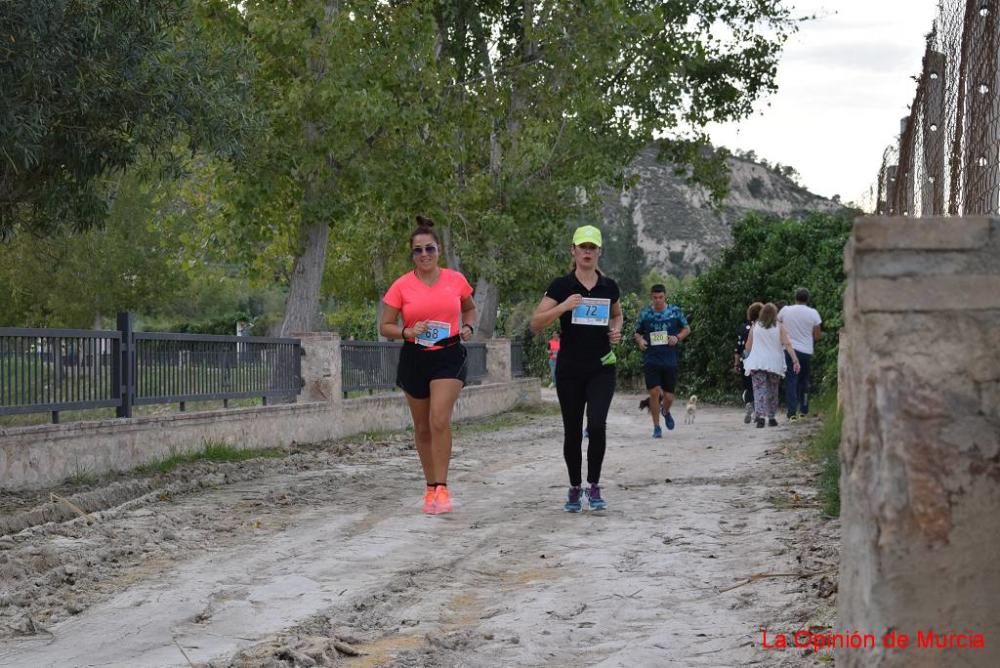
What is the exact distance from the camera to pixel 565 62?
30.4m

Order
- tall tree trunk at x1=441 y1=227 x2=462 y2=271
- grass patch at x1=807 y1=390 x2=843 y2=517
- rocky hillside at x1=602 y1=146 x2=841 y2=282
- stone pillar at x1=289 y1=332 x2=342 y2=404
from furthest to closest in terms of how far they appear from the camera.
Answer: rocky hillside at x1=602 y1=146 x2=841 y2=282 < tall tree trunk at x1=441 y1=227 x2=462 y2=271 < stone pillar at x1=289 y1=332 x2=342 y2=404 < grass patch at x1=807 y1=390 x2=843 y2=517

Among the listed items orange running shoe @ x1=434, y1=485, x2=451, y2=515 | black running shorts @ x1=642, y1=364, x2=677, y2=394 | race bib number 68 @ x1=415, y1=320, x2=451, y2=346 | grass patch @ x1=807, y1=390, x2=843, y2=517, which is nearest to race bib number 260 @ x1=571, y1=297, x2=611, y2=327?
race bib number 68 @ x1=415, y1=320, x2=451, y2=346

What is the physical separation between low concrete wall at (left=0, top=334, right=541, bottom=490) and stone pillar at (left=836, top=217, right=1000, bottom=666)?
31.7ft

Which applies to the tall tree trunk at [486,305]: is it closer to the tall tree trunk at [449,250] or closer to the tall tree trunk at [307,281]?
the tall tree trunk at [449,250]

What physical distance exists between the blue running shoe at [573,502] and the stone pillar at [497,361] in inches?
747

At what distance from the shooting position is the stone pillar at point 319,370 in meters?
19.1

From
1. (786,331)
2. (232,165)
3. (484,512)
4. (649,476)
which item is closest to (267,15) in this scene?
(232,165)

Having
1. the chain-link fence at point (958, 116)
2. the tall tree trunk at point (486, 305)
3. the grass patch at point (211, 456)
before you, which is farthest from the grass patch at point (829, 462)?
the tall tree trunk at point (486, 305)

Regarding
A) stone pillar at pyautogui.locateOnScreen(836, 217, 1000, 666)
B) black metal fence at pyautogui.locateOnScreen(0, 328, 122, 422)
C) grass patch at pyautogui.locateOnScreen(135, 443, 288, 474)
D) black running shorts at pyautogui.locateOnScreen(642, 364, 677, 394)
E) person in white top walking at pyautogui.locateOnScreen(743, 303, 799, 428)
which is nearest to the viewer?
stone pillar at pyautogui.locateOnScreen(836, 217, 1000, 666)

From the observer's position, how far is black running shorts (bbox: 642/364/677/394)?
1830 cm

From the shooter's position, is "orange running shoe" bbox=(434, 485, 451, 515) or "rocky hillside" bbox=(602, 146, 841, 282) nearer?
"orange running shoe" bbox=(434, 485, 451, 515)

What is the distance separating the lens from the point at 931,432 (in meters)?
3.47

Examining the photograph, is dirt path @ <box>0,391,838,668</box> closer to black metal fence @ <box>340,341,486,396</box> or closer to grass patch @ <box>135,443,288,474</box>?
grass patch @ <box>135,443,288,474</box>

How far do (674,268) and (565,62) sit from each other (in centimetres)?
12999
